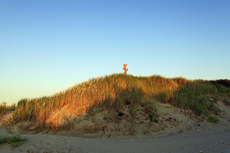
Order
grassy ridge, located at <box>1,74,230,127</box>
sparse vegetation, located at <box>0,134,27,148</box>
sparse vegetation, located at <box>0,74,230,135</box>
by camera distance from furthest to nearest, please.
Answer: grassy ridge, located at <box>1,74,230,127</box>
sparse vegetation, located at <box>0,74,230,135</box>
sparse vegetation, located at <box>0,134,27,148</box>

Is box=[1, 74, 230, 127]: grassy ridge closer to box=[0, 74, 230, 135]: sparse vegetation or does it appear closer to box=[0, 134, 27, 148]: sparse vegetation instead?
box=[0, 74, 230, 135]: sparse vegetation

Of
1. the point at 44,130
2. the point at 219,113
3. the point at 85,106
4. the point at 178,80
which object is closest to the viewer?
the point at 44,130

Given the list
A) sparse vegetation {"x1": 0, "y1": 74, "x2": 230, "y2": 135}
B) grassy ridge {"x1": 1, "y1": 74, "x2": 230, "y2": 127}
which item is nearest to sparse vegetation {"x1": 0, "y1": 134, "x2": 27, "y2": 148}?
sparse vegetation {"x1": 0, "y1": 74, "x2": 230, "y2": 135}

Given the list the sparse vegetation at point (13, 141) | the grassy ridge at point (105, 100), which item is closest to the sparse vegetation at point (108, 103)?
the grassy ridge at point (105, 100)

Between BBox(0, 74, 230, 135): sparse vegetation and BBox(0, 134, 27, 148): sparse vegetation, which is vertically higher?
BBox(0, 74, 230, 135): sparse vegetation

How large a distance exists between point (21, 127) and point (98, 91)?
4234 mm

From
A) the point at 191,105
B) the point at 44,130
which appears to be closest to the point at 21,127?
the point at 44,130

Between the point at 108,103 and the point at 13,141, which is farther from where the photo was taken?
the point at 108,103

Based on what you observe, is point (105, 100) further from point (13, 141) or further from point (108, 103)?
point (13, 141)

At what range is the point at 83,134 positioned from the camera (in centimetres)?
741

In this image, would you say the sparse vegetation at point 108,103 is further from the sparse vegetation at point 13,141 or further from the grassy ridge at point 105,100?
the sparse vegetation at point 13,141

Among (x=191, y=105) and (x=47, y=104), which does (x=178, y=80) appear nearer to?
(x=191, y=105)

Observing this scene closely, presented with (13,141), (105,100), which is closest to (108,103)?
(105,100)

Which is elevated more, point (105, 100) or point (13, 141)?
point (105, 100)
